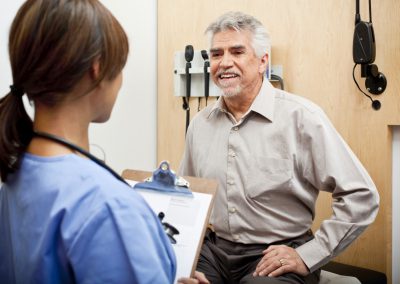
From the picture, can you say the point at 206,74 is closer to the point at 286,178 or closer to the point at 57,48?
the point at 286,178

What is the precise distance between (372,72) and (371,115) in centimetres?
19

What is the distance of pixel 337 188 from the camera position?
4.31 ft

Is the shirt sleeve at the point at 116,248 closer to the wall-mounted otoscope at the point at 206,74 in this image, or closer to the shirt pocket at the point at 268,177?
the shirt pocket at the point at 268,177

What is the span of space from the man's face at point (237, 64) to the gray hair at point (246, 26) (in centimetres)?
2

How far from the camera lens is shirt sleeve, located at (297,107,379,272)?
4.26 feet

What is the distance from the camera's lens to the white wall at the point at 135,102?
208 centimetres

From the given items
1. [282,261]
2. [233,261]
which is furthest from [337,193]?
[233,261]

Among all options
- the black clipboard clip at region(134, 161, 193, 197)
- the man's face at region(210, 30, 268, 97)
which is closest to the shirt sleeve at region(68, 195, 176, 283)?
the black clipboard clip at region(134, 161, 193, 197)

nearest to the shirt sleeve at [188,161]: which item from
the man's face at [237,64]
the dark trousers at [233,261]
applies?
the man's face at [237,64]

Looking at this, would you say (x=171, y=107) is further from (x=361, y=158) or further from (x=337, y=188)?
(x=337, y=188)

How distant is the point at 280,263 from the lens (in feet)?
4.11

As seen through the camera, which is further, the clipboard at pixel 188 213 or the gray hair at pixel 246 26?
the gray hair at pixel 246 26

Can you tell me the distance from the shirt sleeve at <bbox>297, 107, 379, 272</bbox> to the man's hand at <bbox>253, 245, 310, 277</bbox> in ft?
0.08

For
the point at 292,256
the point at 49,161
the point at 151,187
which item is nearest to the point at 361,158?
the point at 292,256
